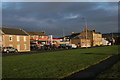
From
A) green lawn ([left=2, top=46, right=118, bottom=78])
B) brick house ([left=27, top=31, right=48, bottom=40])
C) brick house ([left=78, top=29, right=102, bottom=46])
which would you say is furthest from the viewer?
brick house ([left=78, top=29, right=102, bottom=46])

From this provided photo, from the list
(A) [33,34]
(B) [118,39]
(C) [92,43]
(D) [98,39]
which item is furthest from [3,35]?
(B) [118,39]

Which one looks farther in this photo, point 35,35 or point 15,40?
point 35,35

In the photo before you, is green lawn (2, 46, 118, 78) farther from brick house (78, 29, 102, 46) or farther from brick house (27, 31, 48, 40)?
brick house (78, 29, 102, 46)

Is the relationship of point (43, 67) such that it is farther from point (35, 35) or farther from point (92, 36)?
point (92, 36)

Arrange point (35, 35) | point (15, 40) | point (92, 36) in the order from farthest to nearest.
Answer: point (92, 36) < point (35, 35) < point (15, 40)

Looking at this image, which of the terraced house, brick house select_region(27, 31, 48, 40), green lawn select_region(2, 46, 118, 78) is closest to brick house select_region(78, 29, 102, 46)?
brick house select_region(27, 31, 48, 40)

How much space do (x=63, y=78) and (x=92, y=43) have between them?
109548mm

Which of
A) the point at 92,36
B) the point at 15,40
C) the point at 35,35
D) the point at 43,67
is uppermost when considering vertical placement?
the point at 92,36

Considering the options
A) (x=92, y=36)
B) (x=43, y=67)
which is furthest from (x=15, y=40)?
(x=92, y=36)

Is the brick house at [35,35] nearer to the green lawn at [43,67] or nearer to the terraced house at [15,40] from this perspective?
the terraced house at [15,40]

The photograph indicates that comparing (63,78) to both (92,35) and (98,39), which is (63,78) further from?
(98,39)

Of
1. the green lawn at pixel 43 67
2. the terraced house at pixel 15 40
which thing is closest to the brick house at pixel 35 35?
the terraced house at pixel 15 40

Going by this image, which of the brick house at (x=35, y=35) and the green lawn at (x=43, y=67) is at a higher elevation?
the brick house at (x=35, y=35)

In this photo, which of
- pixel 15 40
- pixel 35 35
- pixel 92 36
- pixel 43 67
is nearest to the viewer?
pixel 43 67
